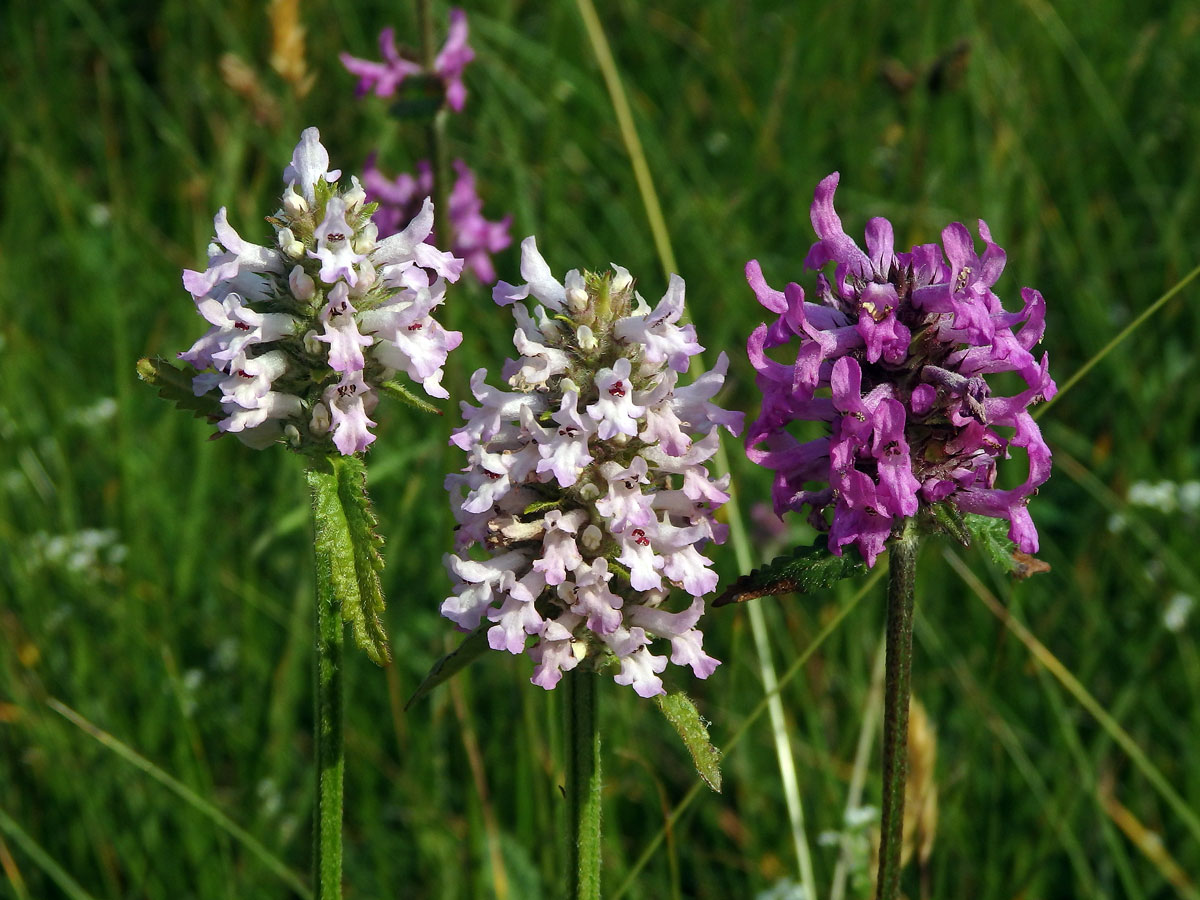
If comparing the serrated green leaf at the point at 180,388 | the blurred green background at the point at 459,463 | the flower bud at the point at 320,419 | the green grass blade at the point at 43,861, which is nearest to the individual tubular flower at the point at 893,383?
the flower bud at the point at 320,419

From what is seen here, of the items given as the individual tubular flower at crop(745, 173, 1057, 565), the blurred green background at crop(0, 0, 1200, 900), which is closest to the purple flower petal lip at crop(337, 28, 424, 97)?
the blurred green background at crop(0, 0, 1200, 900)

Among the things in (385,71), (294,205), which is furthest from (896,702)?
(385,71)

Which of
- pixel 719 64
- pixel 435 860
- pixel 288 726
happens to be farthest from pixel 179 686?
pixel 719 64

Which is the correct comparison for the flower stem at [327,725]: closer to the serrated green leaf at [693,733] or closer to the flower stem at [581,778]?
the flower stem at [581,778]

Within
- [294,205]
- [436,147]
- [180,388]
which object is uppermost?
[436,147]

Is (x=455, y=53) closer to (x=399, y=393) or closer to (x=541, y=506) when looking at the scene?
(x=399, y=393)

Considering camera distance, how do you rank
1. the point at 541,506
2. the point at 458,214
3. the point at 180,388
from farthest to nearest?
the point at 458,214, the point at 180,388, the point at 541,506

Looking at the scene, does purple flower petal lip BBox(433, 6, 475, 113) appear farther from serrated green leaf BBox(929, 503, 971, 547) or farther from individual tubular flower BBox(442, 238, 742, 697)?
serrated green leaf BBox(929, 503, 971, 547)

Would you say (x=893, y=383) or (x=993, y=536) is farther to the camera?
(x=993, y=536)
